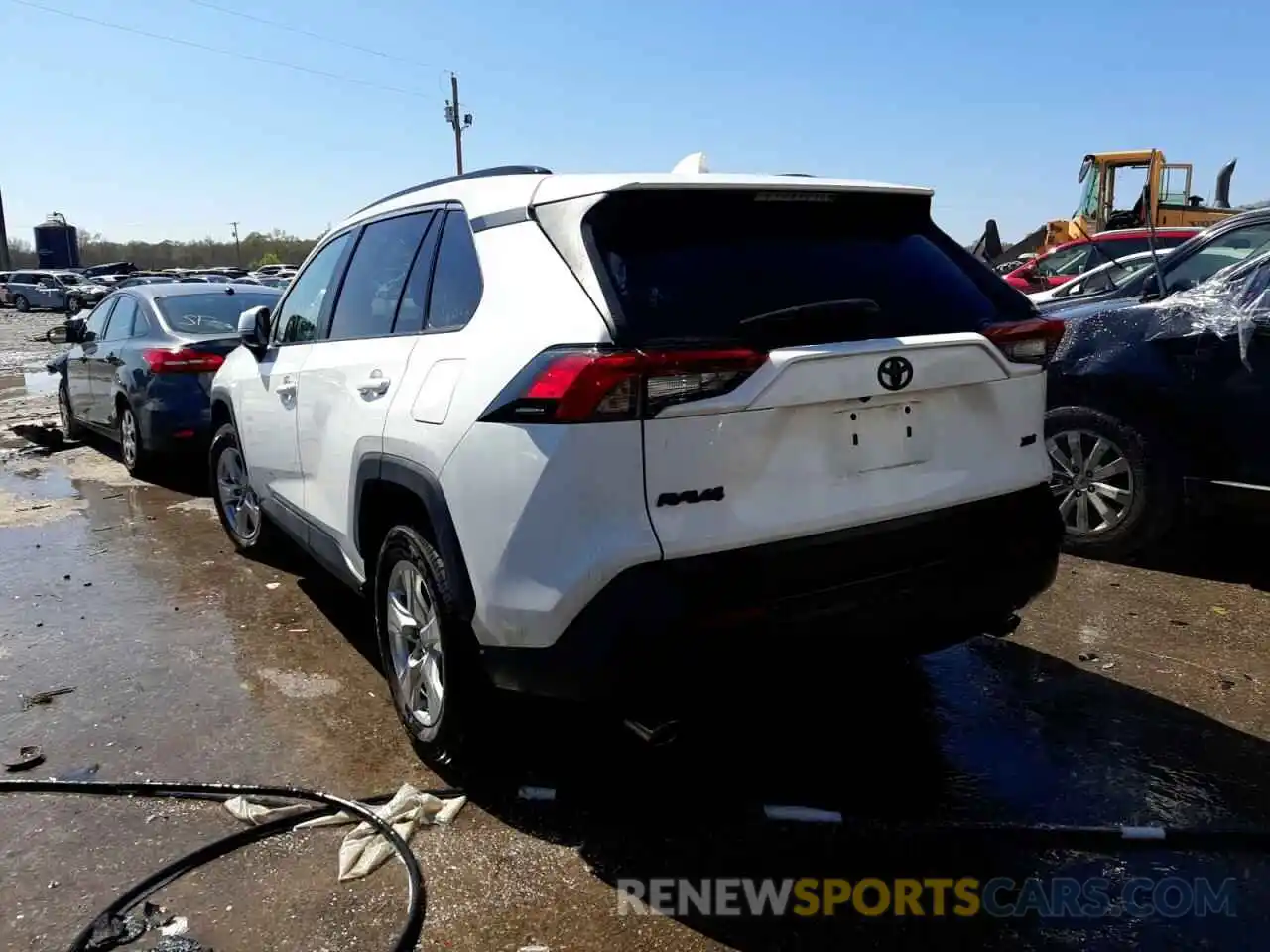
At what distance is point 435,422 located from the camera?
297 centimetres

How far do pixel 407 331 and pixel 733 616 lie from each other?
1.63 meters

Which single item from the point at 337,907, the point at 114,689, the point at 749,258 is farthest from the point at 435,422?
the point at 114,689

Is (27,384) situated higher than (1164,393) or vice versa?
(1164,393)

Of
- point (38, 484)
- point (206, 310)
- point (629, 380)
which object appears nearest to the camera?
point (629, 380)

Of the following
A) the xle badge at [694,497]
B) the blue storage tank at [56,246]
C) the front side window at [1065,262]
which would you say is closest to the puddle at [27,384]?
the front side window at [1065,262]

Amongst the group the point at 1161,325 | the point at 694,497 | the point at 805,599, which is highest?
the point at 1161,325

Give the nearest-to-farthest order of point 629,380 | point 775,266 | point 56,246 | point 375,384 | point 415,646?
point 629,380, point 775,266, point 415,646, point 375,384, point 56,246

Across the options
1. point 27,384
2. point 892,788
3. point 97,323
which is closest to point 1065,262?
point 97,323

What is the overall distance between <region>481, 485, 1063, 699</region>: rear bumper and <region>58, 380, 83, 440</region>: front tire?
356 inches

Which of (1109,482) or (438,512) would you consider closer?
(438,512)

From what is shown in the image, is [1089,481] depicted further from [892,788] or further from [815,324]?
[815,324]

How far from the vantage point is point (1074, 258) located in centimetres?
1319

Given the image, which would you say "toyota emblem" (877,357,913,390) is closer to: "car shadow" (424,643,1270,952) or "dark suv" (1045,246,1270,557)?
"car shadow" (424,643,1270,952)

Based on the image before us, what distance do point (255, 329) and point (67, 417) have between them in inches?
262
